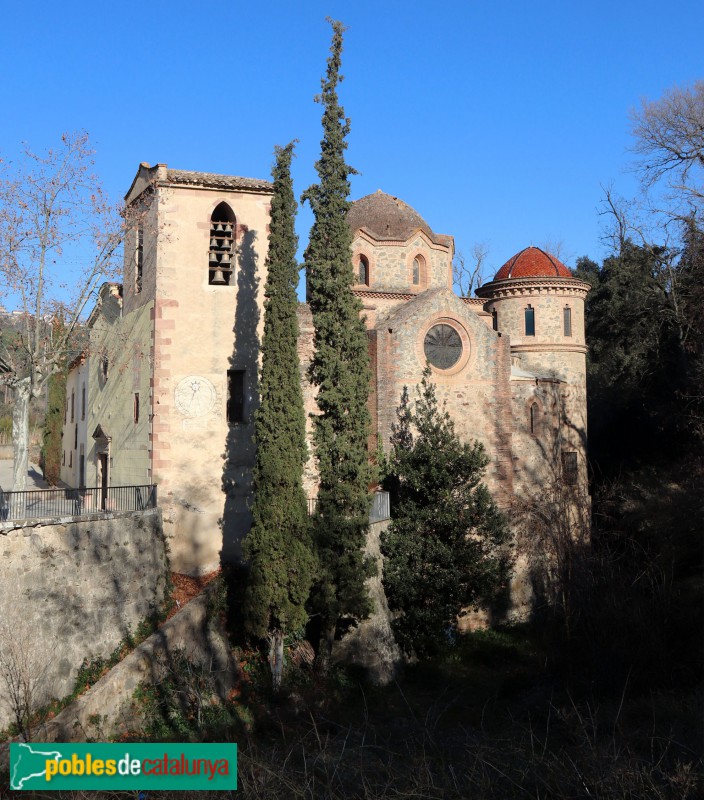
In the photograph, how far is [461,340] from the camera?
22500 mm

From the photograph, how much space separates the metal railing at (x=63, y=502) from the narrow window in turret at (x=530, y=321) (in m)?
15.7

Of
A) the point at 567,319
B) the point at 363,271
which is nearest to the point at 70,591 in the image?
the point at 363,271

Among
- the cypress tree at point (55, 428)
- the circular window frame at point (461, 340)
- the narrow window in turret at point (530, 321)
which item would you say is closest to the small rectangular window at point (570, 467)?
the narrow window in turret at point (530, 321)

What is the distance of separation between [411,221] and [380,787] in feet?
73.7

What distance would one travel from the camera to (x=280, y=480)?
14.9 m

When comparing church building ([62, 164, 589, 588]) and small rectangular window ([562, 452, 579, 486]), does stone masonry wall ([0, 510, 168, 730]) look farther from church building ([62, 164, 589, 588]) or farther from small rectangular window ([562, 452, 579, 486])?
small rectangular window ([562, 452, 579, 486])

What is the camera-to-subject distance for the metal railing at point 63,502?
40.7 feet

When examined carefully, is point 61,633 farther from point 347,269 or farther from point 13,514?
point 347,269

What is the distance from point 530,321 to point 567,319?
1397 mm

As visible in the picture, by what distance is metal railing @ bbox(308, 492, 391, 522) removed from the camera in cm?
1855

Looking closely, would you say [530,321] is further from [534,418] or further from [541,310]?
[534,418]

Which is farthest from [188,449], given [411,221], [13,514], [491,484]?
[411,221]

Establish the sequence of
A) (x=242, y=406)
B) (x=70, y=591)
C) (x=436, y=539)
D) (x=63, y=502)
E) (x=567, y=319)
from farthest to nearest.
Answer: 1. (x=567, y=319)
2. (x=436, y=539)
3. (x=242, y=406)
4. (x=63, y=502)
5. (x=70, y=591)

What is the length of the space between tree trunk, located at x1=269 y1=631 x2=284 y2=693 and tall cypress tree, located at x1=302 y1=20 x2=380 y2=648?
1.27 meters
